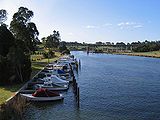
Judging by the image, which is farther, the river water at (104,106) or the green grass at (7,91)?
the green grass at (7,91)

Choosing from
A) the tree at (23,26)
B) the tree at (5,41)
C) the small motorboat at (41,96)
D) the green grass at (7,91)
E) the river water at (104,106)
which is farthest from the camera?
the tree at (23,26)

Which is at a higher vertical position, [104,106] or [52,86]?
[52,86]

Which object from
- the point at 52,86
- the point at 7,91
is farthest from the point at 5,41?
the point at 7,91

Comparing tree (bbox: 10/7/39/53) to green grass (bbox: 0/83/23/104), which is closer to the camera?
green grass (bbox: 0/83/23/104)

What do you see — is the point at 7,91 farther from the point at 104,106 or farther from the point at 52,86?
the point at 104,106

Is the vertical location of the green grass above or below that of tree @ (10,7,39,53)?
below

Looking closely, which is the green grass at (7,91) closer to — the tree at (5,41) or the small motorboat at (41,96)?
Result: the small motorboat at (41,96)

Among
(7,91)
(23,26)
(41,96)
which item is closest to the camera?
(7,91)

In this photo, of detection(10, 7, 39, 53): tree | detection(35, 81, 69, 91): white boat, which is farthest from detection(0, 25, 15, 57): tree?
detection(10, 7, 39, 53): tree

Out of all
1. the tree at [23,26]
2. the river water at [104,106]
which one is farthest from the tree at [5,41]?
the tree at [23,26]

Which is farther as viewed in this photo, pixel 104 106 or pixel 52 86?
pixel 52 86

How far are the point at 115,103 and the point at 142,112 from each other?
6518 mm

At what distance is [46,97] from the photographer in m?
48.0

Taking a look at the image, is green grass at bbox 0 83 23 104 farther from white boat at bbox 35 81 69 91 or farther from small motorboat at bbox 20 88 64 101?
white boat at bbox 35 81 69 91
